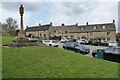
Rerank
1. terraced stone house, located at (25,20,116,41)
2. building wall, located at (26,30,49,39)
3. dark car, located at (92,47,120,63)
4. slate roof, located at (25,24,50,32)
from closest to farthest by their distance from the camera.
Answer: dark car, located at (92,47,120,63) → terraced stone house, located at (25,20,116,41) → building wall, located at (26,30,49,39) → slate roof, located at (25,24,50,32)

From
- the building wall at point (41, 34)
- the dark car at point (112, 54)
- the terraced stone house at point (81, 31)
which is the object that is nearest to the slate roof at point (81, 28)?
the terraced stone house at point (81, 31)

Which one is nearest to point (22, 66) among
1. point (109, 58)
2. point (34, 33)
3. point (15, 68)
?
point (15, 68)

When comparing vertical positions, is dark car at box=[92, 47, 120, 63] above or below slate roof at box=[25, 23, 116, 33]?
below

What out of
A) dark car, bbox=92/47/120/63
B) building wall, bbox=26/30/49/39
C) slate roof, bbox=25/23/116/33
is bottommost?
dark car, bbox=92/47/120/63

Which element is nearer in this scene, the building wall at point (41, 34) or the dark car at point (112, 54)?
the dark car at point (112, 54)

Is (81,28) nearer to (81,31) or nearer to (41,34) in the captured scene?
(81,31)

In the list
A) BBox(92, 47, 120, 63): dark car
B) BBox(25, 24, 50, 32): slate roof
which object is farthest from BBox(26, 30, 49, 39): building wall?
BBox(92, 47, 120, 63): dark car

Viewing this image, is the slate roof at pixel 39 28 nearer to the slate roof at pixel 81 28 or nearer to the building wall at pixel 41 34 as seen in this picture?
the slate roof at pixel 81 28

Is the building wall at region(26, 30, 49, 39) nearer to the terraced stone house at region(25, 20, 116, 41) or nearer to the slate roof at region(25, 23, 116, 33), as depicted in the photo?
the terraced stone house at region(25, 20, 116, 41)

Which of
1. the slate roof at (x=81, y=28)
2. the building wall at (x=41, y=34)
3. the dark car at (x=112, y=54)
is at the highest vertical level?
the slate roof at (x=81, y=28)

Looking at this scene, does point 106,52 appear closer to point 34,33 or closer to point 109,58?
point 109,58

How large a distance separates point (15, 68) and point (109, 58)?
10.6 meters

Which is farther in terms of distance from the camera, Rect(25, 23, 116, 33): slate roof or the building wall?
the building wall

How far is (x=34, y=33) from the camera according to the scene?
323 feet
